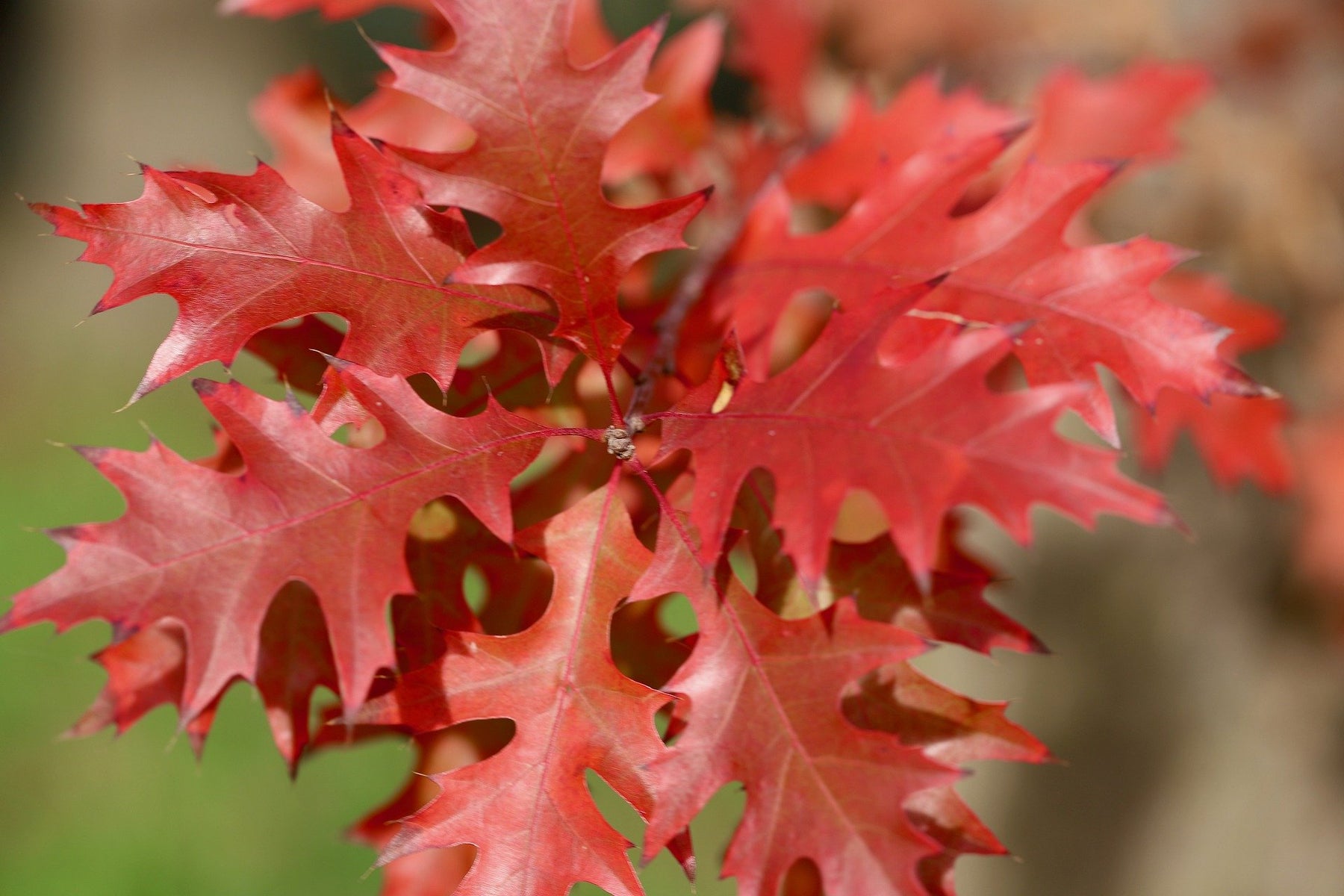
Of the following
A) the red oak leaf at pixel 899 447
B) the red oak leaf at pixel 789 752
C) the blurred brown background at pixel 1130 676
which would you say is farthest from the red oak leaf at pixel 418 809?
the blurred brown background at pixel 1130 676

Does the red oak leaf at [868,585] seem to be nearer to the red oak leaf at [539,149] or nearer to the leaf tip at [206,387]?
the red oak leaf at [539,149]

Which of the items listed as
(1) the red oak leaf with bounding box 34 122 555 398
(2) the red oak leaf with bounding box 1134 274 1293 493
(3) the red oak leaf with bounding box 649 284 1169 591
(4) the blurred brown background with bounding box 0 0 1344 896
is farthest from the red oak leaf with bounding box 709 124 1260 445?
(4) the blurred brown background with bounding box 0 0 1344 896

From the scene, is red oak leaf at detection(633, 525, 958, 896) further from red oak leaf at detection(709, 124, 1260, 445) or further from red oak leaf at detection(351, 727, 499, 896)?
red oak leaf at detection(351, 727, 499, 896)

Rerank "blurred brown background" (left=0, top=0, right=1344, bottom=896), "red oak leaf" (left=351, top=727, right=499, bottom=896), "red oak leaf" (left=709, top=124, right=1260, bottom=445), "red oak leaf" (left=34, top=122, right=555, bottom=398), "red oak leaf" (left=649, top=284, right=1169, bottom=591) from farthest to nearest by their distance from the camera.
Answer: "blurred brown background" (left=0, top=0, right=1344, bottom=896) → "red oak leaf" (left=351, top=727, right=499, bottom=896) → "red oak leaf" (left=709, top=124, right=1260, bottom=445) → "red oak leaf" (left=34, top=122, right=555, bottom=398) → "red oak leaf" (left=649, top=284, right=1169, bottom=591)

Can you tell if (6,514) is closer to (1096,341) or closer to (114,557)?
(114,557)

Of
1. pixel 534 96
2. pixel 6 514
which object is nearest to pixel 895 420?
pixel 534 96

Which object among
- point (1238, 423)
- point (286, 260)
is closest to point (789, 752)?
point (286, 260)

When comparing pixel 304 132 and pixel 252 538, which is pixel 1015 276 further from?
pixel 304 132
